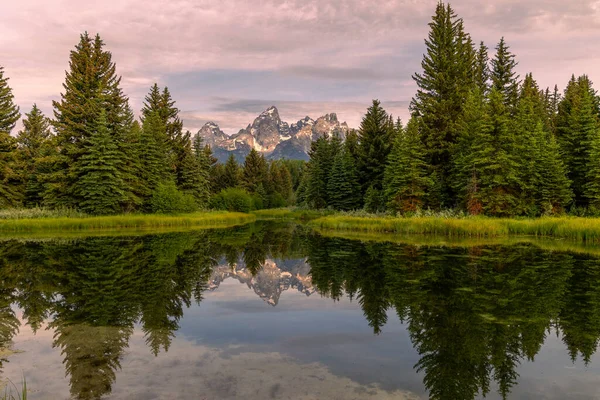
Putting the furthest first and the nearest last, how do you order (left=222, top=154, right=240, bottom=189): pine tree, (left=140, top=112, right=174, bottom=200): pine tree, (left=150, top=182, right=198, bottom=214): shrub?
(left=222, top=154, right=240, bottom=189): pine tree → (left=140, top=112, right=174, bottom=200): pine tree → (left=150, top=182, right=198, bottom=214): shrub

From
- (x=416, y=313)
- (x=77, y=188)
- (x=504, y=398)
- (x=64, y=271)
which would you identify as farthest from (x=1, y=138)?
(x=504, y=398)

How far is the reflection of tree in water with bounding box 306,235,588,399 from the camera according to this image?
664 cm

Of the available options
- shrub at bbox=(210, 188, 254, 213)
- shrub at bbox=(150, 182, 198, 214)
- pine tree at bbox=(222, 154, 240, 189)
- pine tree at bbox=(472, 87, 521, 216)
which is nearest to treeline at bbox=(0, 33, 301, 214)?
shrub at bbox=(150, 182, 198, 214)

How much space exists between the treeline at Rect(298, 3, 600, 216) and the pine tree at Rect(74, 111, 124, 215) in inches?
1023

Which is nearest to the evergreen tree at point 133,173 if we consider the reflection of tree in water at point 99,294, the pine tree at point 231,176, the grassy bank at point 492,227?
the reflection of tree in water at point 99,294

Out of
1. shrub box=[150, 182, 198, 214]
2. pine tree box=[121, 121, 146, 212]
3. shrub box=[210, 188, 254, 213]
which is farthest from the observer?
shrub box=[210, 188, 254, 213]

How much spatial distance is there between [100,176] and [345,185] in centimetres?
2762

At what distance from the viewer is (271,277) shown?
15930 mm

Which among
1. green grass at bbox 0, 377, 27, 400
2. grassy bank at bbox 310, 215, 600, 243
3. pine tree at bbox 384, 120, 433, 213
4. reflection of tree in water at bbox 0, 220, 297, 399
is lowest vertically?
reflection of tree in water at bbox 0, 220, 297, 399

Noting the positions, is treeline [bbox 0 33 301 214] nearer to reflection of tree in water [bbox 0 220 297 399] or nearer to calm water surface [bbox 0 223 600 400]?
reflection of tree in water [bbox 0 220 297 399]

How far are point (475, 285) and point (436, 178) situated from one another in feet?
91.4

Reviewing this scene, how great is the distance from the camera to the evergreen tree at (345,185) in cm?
5203

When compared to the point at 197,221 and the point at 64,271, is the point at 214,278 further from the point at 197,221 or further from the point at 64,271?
the point at 197,221

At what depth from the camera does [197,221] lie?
4475 centimetres
